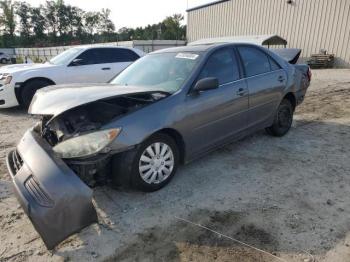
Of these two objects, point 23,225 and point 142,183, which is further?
point 142,183

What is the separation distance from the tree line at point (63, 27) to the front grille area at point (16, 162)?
60.8 m

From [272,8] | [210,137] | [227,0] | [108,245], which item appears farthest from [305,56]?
[108,245]

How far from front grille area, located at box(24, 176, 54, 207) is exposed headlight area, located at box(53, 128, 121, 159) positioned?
38cm

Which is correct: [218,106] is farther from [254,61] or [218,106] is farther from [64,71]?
[64,71]

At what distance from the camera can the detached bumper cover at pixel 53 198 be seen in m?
2.41

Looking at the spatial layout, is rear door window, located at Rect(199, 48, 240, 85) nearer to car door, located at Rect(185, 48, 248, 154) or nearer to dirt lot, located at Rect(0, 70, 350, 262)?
car door, located at Rect(185, 48, 248, 154)

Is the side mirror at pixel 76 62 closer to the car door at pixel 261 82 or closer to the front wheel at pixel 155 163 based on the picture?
the car door at pixel 261 82

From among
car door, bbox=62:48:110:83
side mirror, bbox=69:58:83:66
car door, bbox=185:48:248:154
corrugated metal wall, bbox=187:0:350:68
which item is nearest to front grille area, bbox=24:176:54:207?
car door, bbox=185:48:248:154

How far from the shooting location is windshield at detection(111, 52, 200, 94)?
12.7 ft

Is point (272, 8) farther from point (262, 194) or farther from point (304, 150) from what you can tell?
point (262, 194)

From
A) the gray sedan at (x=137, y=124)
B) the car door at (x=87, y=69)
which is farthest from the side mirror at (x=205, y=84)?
the car door at (x=87, y=69)

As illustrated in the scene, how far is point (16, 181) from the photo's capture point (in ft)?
8.87

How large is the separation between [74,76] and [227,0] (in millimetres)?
23156

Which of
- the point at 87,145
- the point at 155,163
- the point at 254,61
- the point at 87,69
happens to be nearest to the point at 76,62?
the point at 87,69
